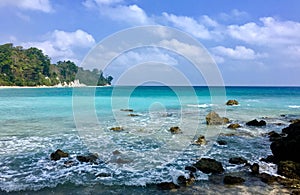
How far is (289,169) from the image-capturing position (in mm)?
8602

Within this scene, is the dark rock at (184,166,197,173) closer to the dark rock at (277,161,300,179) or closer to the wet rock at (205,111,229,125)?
the dark rock at (277,161,300,179)

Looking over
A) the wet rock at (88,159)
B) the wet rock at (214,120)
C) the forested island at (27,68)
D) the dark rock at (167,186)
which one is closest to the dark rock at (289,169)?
the dark rock at (167,186)

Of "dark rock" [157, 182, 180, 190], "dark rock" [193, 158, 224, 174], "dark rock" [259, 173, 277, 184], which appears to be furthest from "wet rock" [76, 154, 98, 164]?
"dark rock" [259, 173, 277, 184]

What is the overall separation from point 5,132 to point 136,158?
31.7ft

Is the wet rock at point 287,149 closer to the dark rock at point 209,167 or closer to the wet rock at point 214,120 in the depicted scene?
the dark rock at point 209,167

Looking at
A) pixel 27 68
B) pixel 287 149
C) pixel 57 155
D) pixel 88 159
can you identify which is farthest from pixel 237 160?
pixel 27 68

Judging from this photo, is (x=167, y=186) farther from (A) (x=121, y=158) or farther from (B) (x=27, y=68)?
(B) (x=27, y=68)

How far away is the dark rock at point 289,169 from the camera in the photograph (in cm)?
837

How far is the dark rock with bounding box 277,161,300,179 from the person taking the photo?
8367mm

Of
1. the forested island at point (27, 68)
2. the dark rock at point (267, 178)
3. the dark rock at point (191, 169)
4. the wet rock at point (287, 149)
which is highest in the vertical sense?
the forested island at point (27, 68)

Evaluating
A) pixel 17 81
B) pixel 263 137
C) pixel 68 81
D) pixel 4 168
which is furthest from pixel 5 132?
pixel 68 81

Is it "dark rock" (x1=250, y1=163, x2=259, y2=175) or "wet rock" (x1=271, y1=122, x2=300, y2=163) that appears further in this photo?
"wet rock" (x1=271, y1=122, x2=300, y2=163)

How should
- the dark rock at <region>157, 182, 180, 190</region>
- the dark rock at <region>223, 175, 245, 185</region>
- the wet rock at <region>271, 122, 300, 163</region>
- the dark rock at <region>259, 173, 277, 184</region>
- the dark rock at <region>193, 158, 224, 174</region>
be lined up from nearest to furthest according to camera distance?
the dark rock at <region>157, 182, 180, 190</region>, the dark rock at <region>223, 175, 245, 185</region>, the dark rock at <region>259, 173, 277, 184</region>, the dark rock at <region>193, 158, 224, 174</region>, the wet rock at <region>271, 122, 300, 163</region>

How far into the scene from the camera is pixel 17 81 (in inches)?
3888
